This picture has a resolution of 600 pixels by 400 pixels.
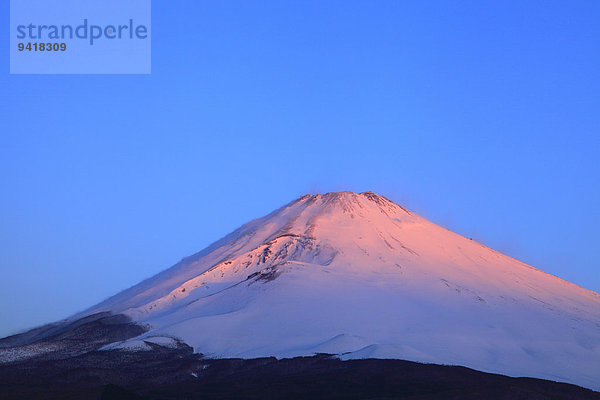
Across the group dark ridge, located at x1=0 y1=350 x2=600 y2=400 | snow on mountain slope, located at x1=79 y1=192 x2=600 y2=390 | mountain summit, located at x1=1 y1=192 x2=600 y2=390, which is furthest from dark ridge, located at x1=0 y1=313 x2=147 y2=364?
dark ridge, located at x1=0 y1=350 x2=600 y2=400

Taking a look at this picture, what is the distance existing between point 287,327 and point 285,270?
18533mm

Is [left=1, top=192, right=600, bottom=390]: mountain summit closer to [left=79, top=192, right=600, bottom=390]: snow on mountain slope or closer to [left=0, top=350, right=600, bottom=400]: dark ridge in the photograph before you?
[left=79, top=192, right=600, bottom=390]: snow on mountain slope

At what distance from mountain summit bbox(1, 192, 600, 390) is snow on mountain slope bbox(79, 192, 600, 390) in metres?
0.24

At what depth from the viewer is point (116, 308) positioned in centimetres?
10844

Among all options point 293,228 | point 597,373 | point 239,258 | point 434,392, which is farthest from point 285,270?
point 434,392

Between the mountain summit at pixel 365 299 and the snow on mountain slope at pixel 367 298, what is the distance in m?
0.24

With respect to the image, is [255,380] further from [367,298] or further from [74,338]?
[367,298]

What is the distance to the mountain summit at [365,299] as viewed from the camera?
76312mm

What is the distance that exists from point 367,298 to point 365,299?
0.58m

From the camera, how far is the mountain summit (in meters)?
76.3

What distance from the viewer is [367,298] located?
93562 millimetres

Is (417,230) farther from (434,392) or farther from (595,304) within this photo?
(434,392)

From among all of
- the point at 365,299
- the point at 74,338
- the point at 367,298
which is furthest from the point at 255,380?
the point at 367,298

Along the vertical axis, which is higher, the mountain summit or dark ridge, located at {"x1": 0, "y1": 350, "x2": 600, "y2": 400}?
the mountain summit
